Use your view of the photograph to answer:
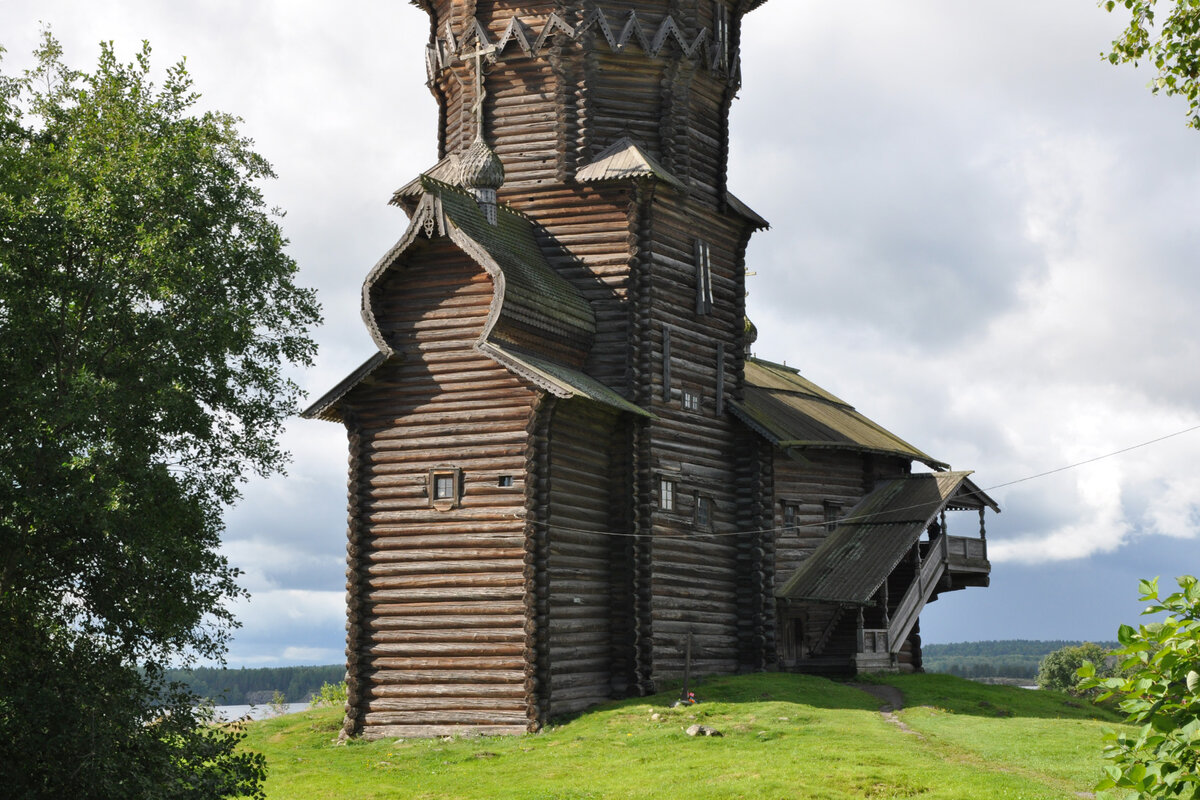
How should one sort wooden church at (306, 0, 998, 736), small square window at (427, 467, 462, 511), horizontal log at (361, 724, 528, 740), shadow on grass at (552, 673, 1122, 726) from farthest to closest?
1. shadow on grass at (552, 673, 1122, 726)
2. small square window at (427, 467, 462, 511)
3. wooden church at (306, 0, 998, 736)
4. horizontal log at (361, 724, 528, 740)

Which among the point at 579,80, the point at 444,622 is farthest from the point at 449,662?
the point at 579,80

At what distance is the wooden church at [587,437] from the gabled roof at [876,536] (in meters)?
0.10

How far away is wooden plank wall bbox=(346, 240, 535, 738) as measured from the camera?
27922mm

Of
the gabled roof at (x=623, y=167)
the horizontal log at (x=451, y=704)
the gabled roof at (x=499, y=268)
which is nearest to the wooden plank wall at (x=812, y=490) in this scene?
the gabled roof at (x=499, y=268)

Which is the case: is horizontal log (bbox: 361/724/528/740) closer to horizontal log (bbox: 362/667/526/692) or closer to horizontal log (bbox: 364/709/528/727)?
horizontal log (bbox: 364/709/528/727)

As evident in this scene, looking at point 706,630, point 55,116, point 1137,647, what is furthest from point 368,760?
point 1137,647

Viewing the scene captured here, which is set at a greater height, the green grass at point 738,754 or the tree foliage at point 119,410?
the tree foliage at point 119,410

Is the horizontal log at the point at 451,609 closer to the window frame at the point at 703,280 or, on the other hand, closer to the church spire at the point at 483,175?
the church spire at the point at 483,175

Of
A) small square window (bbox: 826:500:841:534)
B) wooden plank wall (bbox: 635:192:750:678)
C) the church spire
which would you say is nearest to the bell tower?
the church spire

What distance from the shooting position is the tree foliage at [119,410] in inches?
693

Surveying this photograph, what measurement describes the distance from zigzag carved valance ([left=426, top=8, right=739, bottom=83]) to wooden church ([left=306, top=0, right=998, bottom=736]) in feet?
0.26

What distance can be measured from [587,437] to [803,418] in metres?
12.6

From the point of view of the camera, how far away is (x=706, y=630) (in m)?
34.1

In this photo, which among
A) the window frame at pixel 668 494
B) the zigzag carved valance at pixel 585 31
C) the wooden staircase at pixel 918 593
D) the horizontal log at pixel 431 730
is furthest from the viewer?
the wooden staircase at pixel 918 593
